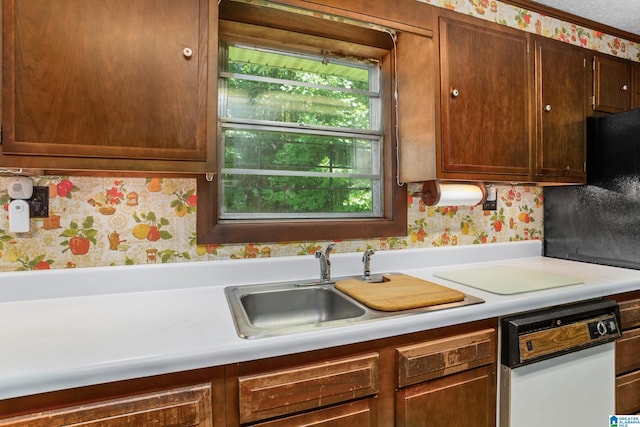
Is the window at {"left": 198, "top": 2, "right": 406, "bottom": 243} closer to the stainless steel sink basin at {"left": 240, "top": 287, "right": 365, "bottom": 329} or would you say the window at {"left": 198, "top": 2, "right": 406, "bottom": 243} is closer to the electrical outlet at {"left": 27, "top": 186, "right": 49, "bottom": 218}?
the stainless steel sink basin at {"left": 240, "top": 287, "right": 365, "bottom": 329}

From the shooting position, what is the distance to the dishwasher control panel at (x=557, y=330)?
1.16 metres

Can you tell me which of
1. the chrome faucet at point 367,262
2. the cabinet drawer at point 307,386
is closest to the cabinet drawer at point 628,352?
the chrome faucet at point 367,262

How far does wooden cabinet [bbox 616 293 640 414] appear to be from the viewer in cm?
146

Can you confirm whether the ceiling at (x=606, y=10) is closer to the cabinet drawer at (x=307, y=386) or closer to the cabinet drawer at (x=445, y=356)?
the cabinet drawer at (x=445, y=356)

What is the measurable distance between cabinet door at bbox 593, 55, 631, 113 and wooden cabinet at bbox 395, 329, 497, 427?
5.26ft

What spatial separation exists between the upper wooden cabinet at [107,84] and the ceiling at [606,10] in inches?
83.0

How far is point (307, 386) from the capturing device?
0.89m

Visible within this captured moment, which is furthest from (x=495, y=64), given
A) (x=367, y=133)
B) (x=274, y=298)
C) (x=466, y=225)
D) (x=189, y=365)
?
(x=189, y=365)

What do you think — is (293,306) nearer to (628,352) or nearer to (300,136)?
(300,136)

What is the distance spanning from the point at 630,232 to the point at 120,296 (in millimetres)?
2400

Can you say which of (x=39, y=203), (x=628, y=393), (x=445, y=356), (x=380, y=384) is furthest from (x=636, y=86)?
(x=39, y=203)

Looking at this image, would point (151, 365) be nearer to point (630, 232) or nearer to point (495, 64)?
point (495, 64)

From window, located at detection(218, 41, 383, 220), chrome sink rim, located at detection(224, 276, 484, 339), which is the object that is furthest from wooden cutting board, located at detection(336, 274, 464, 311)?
window, located at detection(218, 41, 383, 220)

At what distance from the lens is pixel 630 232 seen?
5.55ft
